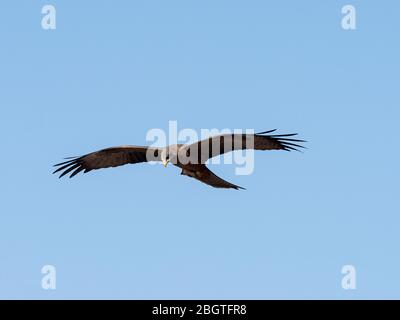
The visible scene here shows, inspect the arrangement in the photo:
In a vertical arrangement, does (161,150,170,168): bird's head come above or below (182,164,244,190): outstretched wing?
above

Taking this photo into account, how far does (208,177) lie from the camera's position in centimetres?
1706

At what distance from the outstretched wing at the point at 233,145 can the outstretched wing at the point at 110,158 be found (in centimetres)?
130

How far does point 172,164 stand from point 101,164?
2.44 metres

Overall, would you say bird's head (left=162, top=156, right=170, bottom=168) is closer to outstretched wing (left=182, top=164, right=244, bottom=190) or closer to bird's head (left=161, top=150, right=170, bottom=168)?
bird's head (left=161, top=150, right=170, bottom=168)

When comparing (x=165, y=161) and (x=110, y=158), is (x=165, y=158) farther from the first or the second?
(x=110, y=158)

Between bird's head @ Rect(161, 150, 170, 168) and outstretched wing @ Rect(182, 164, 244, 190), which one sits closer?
bird's head @ Rect(161, 150, 170, 168)

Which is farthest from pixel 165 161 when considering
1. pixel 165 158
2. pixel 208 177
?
pixel 208 177

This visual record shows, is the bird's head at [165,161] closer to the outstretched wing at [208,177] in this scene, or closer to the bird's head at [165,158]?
the bird's head at [165,158]

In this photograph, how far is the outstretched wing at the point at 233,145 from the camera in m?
16.2

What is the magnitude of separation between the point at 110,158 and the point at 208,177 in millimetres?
2422

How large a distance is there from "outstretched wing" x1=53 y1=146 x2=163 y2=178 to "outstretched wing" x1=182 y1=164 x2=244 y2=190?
995 millimetres

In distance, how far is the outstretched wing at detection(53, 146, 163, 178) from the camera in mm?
17781
